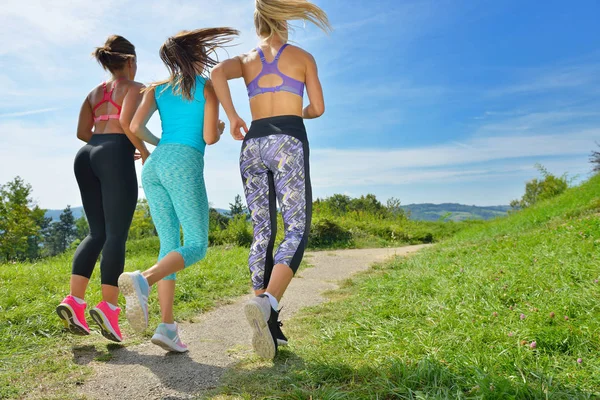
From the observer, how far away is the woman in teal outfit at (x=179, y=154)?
310 centimetres

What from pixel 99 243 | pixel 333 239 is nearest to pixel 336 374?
pixel 99 243

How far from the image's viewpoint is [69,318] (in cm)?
346

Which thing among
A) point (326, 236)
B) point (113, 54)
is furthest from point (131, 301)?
point (326, 236)

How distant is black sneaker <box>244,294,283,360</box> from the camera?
95.7 inches

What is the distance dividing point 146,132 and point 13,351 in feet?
6.15

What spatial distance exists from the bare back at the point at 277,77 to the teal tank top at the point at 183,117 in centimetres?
42

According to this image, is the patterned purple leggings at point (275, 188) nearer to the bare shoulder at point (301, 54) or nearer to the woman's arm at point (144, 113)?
the bare shoulder at point (301, 54)

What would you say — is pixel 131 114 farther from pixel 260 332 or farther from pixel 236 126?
pixel 260 332

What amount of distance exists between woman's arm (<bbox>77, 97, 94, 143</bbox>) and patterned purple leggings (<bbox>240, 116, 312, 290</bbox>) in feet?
5.91

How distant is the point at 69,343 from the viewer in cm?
358

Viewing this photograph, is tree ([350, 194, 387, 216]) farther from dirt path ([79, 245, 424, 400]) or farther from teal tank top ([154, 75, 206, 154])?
teal tank top ([154, 75, 206, 154])

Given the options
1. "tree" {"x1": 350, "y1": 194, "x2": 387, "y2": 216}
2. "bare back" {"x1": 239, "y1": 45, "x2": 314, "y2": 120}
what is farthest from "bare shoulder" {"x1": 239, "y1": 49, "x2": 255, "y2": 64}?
"tree" {"x1": 350, "y1": 194, "x2": 387, "y2": 216}

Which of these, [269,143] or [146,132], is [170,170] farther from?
[269,143]

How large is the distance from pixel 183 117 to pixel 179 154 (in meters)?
0.26
